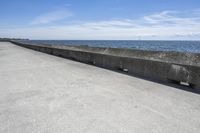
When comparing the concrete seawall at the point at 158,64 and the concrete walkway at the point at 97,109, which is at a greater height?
the concrete seawall at the point at 158,64

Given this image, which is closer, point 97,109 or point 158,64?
point 97,109

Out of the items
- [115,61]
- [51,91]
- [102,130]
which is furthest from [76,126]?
[115,61]

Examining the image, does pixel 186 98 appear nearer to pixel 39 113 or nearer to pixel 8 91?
pixel 39 113

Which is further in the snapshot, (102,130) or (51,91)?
(51,91)

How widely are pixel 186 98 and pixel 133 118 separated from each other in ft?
6.93

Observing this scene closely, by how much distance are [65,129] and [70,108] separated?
962 millimetres

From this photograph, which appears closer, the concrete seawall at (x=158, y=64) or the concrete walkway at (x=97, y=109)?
the concrete walkway at (x=97, y=109)

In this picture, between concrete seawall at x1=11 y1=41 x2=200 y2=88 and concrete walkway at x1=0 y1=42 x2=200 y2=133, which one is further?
concrete seawall at x1=11 y1=41 x2=200 y2=88

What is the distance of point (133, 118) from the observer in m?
3.62

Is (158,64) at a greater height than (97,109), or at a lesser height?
greater

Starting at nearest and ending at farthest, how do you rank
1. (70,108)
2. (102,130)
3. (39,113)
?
1. (102,130)
2. (39,113)
3. (70,108)

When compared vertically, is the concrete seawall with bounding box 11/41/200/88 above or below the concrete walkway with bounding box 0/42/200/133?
above

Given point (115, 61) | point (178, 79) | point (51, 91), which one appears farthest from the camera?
point (115, 61)

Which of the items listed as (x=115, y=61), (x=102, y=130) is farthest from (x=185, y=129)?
(x=115, y=61)
